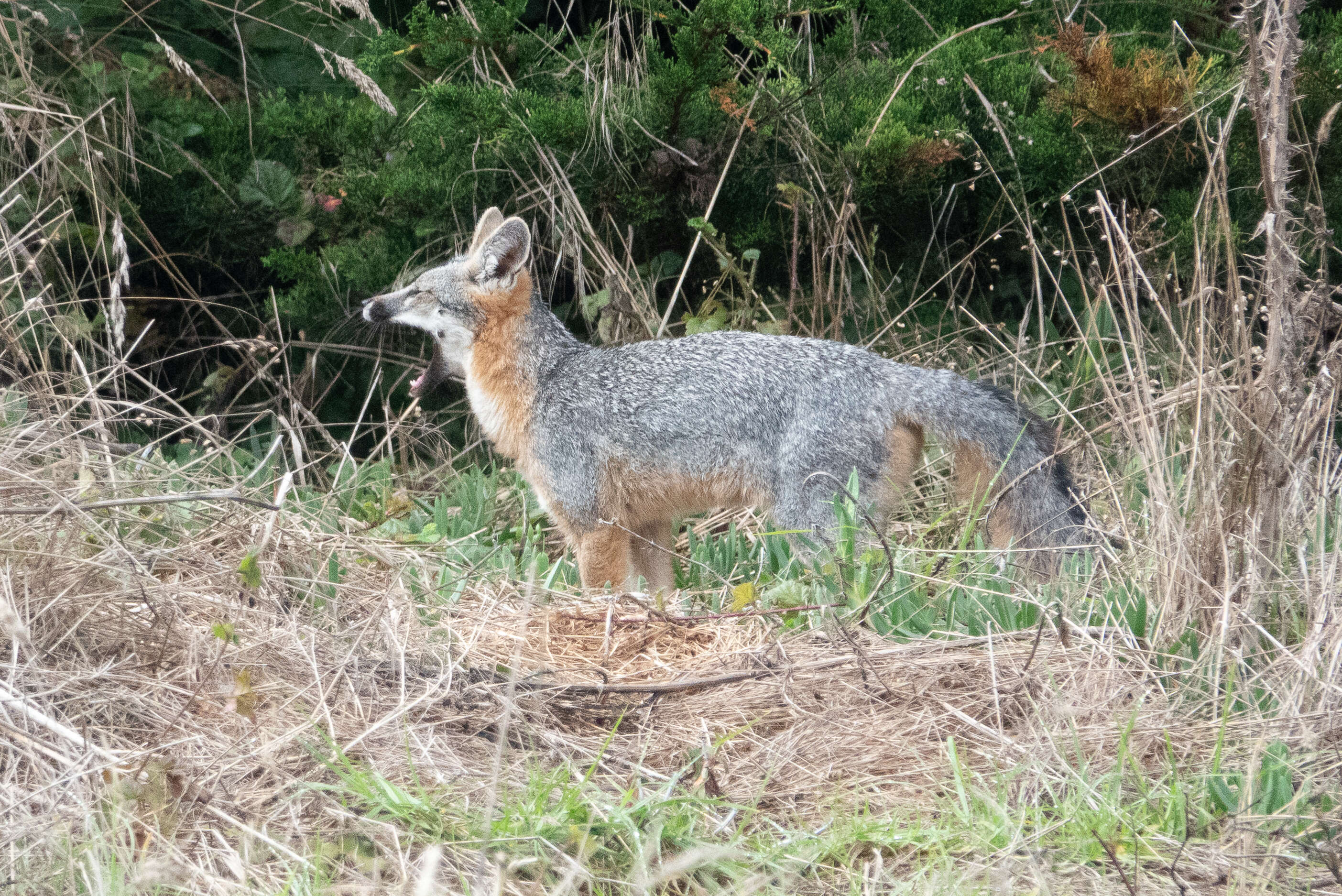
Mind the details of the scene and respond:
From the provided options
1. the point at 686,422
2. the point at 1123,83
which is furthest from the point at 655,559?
the point at 1123,83

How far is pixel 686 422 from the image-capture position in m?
5.19

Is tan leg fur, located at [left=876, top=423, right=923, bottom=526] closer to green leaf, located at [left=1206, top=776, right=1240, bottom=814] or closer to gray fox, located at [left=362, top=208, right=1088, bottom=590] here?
gray fox, located at [left=362, top=208, right=1088, bottom=590]

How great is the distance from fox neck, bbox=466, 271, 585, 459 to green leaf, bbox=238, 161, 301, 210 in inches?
80.1

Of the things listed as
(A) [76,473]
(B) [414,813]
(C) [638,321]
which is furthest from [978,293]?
(B) [414,813]

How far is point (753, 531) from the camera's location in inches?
231

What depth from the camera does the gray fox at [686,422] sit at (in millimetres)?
4840

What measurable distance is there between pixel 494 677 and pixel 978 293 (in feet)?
15.6

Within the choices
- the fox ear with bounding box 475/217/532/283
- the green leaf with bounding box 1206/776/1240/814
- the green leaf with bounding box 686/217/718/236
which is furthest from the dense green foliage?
the green leaf with bounding box 1206/776/1240/814

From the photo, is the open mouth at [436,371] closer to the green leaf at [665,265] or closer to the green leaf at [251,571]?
the green leaf at [665,265]

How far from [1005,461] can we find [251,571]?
2.65 m

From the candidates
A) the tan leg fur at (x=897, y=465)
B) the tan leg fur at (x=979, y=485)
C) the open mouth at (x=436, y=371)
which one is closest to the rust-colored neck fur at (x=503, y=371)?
the open mouth at (x=436, y=371)

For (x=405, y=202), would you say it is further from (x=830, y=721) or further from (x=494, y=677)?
(x=830, y=721)

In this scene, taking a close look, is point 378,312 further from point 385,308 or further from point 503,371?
point 503,371

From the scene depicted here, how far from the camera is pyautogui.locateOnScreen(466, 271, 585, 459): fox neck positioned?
18.4 ft
